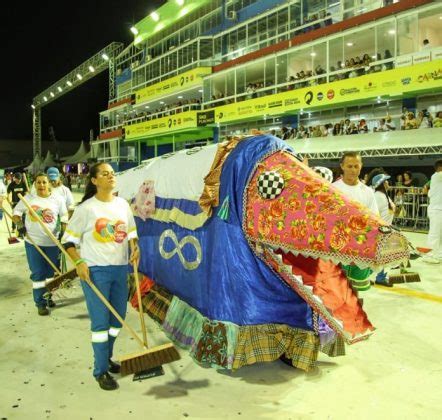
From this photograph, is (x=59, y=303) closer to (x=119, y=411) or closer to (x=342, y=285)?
(x=119, y=411)

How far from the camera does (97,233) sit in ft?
12.0

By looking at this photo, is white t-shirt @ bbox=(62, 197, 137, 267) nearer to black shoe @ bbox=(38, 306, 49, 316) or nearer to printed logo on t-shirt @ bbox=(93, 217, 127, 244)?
printed logo on t-shirt @ bbox=(93, 217, 127, 244)

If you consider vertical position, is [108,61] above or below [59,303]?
above

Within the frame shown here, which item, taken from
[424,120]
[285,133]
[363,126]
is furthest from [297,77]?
[424,120]

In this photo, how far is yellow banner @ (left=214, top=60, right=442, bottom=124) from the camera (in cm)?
1562

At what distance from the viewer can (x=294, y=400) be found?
11.1ft

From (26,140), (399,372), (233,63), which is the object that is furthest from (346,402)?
(26,140)

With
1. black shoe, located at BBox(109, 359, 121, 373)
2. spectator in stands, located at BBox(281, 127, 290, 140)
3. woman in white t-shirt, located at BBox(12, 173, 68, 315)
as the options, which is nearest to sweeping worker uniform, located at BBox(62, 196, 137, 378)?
black shoe, located at BBox(109, 359, 121, 373)

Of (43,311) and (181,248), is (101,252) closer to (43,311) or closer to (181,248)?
(181,248)

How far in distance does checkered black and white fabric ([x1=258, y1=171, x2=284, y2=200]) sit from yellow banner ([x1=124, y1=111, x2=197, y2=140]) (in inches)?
991

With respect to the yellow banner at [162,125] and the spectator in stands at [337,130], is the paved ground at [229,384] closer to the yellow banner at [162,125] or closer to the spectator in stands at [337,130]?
the spectator in stands at [337,130]

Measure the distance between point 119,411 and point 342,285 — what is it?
196cm

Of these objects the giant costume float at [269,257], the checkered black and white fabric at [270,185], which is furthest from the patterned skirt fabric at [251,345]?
the checkered black and white fabric at [270,185]

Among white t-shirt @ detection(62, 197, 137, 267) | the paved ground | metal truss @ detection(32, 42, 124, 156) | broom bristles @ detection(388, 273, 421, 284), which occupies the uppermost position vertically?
metal truss @ detection(32, 42, 124, 156)
